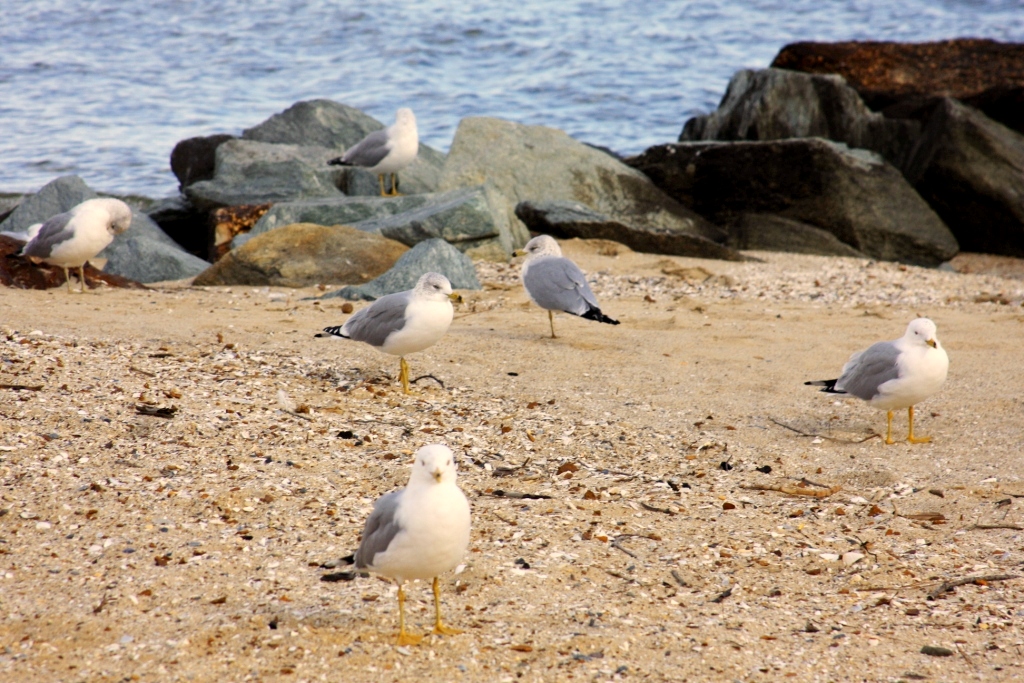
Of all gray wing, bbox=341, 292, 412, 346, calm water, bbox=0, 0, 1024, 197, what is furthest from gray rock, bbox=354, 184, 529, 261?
calm water, bbox=0, 0, 1024, 197

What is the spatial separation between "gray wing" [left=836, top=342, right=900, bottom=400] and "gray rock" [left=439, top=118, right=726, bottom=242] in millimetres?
6203

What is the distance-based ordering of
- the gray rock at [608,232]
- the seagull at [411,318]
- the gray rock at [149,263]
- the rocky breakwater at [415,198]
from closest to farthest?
the seagull at [411,318] → the rocky breakwater at [415,198] → the gray rock at [149,263] → the gray rock at [608,232]

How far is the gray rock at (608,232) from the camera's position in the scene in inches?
406

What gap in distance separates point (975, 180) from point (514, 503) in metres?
9.77

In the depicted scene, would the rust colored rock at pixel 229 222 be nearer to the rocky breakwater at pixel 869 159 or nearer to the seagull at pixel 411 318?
the rocky breakwater at pixel 869 159

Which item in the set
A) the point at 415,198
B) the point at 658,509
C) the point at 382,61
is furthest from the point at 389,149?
the point at 382,61

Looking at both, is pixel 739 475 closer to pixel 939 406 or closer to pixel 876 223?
pixel 939 406

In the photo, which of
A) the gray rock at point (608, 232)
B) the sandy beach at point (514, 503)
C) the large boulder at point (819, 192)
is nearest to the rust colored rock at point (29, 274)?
the sandy beach at point (514, 503)

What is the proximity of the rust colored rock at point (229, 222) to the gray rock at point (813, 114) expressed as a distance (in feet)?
21.3

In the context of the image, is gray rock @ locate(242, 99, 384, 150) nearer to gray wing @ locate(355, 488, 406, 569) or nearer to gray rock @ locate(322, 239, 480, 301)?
gray rock @ locate(322, 239, 480, 301)

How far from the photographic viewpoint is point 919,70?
14188 millimetres

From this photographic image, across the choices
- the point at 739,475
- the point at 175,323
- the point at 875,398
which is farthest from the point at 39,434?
the point at 875,398

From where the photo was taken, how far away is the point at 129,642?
322cm

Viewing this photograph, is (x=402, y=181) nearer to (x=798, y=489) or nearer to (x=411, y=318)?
(x=411, y=318)
